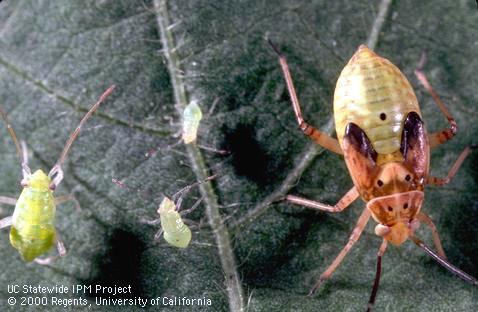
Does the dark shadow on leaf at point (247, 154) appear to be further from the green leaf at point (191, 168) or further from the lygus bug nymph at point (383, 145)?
the lygus bug nymph at point (383, 145)

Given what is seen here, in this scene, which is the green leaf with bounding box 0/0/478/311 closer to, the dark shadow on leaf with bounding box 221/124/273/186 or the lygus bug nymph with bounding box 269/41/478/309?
the dark shadow on leaf with bounding box 221/124/273/186

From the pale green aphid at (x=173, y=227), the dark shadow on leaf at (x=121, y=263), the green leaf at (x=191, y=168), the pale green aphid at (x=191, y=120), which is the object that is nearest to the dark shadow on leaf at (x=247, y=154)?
the green leaf at (x=191, y=168)

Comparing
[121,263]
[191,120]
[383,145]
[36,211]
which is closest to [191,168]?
[191,120]

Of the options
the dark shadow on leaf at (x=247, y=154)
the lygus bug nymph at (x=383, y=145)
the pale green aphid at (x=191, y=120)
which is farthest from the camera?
the dark shadow on leaf at (x=247, y=154)

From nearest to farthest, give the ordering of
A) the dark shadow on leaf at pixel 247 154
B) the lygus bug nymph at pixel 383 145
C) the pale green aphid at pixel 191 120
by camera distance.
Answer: the lygus bug nymph at pixel 383 145 → the pale green aphid at pixel 191 120 → the dark shadow on leaf at pixel 247 154

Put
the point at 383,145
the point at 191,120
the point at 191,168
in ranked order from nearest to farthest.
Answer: the point at 383,145 → the point at 191,120 → the point at 191,168

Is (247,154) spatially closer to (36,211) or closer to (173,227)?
(173,227)

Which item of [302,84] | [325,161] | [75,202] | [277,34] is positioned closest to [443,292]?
[325,161]
